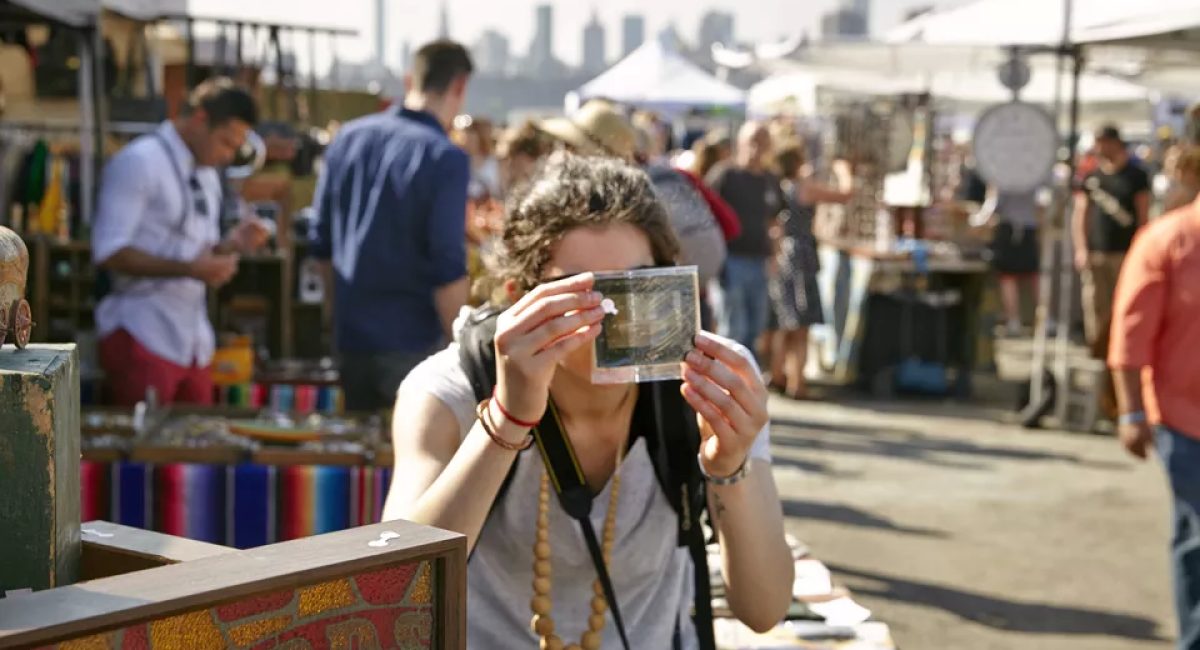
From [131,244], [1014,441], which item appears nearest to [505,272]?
[131,244]

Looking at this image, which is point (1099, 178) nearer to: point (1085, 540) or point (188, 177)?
point (1085, 540)

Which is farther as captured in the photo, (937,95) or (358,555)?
(937,95)

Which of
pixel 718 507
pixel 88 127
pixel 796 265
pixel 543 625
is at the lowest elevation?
pixel 543 625

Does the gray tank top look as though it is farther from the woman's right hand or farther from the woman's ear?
the woman's right hand

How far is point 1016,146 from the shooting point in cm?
941

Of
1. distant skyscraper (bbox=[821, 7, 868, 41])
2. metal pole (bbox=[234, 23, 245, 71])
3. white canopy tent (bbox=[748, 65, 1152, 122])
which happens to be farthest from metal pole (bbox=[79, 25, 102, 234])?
distant skyscraper (bbox=[821, 7, 868, 41])

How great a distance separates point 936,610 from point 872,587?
0.34m

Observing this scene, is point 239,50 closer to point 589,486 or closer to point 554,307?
point 589,486

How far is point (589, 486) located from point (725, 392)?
388mm

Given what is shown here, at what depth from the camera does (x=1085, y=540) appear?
6.78m

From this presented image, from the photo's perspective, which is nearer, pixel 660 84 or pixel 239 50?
pixel 239 50

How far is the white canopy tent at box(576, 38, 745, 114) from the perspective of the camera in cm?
1475

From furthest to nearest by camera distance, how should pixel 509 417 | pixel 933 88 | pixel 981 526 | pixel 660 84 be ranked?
pixel 933 88 → pixel 660 84 → pixel 981 526 → pixel 509 417

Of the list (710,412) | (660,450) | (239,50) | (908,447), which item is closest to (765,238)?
(908,447)
